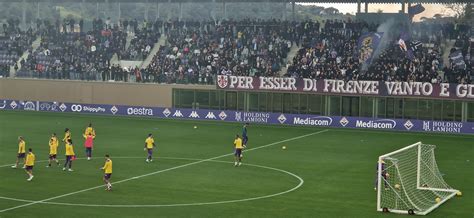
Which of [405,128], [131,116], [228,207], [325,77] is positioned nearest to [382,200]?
[228,207]

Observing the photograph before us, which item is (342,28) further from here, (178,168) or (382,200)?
(382,200)

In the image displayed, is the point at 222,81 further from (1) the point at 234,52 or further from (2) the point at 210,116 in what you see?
(1) the point at 234,52

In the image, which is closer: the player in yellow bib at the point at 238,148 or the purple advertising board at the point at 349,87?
the player in yellow bib at the point at 238,148

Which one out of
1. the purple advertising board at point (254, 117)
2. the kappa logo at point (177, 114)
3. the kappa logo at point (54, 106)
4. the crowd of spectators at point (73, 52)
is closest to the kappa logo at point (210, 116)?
the purple advertising board at point (254, 117)

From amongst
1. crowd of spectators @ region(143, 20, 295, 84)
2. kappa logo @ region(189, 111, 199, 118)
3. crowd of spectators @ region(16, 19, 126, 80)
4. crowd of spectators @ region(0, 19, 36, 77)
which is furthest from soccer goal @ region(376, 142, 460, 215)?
crowd of spectators @ region(0, 19, 36, 77)

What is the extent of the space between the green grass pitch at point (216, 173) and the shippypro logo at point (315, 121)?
127cm

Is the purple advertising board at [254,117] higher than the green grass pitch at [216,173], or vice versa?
the purple advertising board at [254,117]

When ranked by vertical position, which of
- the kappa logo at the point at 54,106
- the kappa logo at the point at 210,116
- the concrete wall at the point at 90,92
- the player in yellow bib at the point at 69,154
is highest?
the concrete wall at the point at 90,92

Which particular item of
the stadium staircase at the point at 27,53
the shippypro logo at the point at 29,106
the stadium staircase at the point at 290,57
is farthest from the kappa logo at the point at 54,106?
the stadium staircase at the point at 290,57

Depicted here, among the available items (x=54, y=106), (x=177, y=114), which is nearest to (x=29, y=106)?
(x=54, y=106)

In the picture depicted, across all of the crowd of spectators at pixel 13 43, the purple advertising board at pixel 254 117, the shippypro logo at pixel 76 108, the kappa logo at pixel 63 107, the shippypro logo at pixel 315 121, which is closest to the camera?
the purple advertising board at pixel 254 117

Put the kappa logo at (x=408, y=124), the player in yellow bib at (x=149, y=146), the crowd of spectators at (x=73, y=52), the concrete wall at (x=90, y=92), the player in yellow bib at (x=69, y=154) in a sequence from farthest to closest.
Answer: the crowd of spectators at (x=73, y=52), the concrete wall at (x=90, y=92), the kappa logo at (x=408, y=124), the player in yellow bib at (x=149, y=146), the player in yellow bib at (x=69, y=154)

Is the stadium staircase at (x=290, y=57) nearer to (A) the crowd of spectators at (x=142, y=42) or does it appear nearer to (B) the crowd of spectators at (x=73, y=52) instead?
(A) the crowd of spectators at (x=142, y=42)

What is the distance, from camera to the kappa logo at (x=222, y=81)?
217 feet
